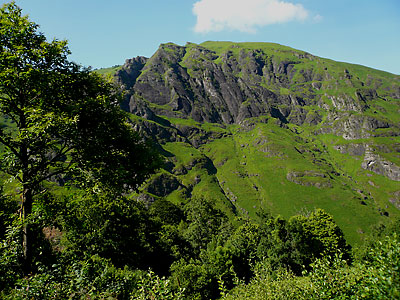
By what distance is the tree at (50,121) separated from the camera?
10.7 meters

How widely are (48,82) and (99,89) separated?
2.62m

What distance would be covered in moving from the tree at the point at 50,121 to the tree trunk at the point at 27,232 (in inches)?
1.6

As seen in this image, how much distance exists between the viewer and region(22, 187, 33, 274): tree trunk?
10.7m

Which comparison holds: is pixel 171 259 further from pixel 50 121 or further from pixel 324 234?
pixel 50 121

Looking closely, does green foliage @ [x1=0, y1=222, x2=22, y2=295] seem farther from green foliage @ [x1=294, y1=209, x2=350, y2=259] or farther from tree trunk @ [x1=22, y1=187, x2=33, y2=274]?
green foliage @ [x1=294, y1=209, x2=350, y2=259]

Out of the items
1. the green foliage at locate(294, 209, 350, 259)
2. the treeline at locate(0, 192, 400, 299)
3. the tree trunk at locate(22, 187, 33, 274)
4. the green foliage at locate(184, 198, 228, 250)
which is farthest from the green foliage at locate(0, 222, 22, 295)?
the green foliage at locate(294, 209, 350, 259)

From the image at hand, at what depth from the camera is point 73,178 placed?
11.9m

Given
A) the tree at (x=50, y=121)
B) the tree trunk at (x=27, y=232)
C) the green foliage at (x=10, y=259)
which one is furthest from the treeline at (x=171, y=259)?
the tree at (x=50, y=121)

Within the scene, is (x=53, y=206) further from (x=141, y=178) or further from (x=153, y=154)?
(x=153, y=154)

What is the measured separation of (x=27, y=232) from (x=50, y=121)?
5.33 meters

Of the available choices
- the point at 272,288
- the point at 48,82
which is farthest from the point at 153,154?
the point at 272,288

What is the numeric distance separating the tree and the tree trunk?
40mm

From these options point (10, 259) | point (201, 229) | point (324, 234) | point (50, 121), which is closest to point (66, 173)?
point (50, 121)

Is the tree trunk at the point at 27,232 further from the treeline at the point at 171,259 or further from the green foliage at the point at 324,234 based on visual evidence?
the green foliage at the point at 324,234
